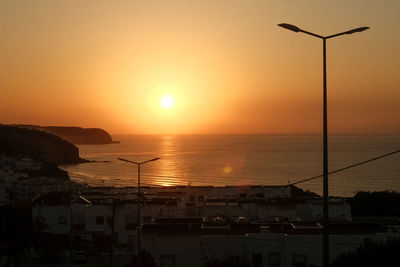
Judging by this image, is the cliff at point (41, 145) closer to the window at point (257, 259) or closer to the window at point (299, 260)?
the window at point (257, 259)

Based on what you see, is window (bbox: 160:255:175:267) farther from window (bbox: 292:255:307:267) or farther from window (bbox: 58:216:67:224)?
window (bbox: 58:216:67:224)

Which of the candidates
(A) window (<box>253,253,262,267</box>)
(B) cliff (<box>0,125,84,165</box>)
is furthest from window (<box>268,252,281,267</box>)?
(B) cliff (<box>0,125,84,165</box>)

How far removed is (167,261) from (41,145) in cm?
15331

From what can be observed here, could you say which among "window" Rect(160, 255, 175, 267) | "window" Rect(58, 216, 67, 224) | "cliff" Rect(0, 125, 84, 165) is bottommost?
"window" Rect(160, 255, 175, 267)

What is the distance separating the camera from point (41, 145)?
168 meters

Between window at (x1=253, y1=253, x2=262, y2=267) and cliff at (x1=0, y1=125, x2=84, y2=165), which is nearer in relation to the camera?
window at (x1=253, y1=253, x2=262, y2=267)

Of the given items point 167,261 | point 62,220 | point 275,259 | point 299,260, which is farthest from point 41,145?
point 299,260

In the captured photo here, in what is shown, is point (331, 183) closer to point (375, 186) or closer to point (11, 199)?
point (375, 186)

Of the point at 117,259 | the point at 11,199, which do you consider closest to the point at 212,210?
the point at 117,259

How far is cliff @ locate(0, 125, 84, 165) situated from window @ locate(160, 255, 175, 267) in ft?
452

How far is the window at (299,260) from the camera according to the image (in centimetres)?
2283

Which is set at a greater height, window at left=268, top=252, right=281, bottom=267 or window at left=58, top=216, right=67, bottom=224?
window at left=58, top=216, right=67, bottom=224

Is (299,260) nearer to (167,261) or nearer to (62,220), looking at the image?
(167,261)

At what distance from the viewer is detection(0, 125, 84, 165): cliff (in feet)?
520
